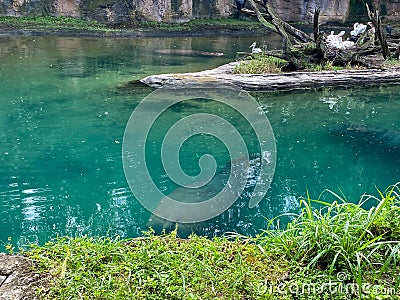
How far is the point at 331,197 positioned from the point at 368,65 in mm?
6374

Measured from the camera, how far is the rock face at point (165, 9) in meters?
17.8

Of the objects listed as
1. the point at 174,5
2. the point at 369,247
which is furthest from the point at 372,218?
the point at 174,5

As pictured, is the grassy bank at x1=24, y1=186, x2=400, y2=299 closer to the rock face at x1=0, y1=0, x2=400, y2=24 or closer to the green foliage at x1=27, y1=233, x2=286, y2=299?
the green foliage at x1=27, y1=233, x2=286, y2=299

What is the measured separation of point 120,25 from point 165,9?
85.6 inches

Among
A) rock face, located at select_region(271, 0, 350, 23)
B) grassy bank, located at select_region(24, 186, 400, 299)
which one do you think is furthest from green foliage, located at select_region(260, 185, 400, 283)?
rock face, located at select_region(271, 0, 350, 23)

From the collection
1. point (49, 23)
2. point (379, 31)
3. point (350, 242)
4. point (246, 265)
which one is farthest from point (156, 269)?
point (49, 23)

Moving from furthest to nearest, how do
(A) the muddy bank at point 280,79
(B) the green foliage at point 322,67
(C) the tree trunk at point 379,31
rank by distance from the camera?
(B) the green foliage at point 322,67, (C) the tree trunk at point 379,31, (A) the muddy bank at point 280,79

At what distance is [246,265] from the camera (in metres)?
2.29

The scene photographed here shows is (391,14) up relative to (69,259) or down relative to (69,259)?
up

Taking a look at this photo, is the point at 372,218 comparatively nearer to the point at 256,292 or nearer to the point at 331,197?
the point at 256,292

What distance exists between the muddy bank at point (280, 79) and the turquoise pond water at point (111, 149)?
25 cm

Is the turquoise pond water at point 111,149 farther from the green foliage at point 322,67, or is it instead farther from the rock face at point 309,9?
the rock face at point 309,9

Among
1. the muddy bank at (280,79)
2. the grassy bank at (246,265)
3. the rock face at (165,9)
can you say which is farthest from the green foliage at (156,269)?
the rock face at (165,9)

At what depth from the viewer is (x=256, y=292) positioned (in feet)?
6.79
